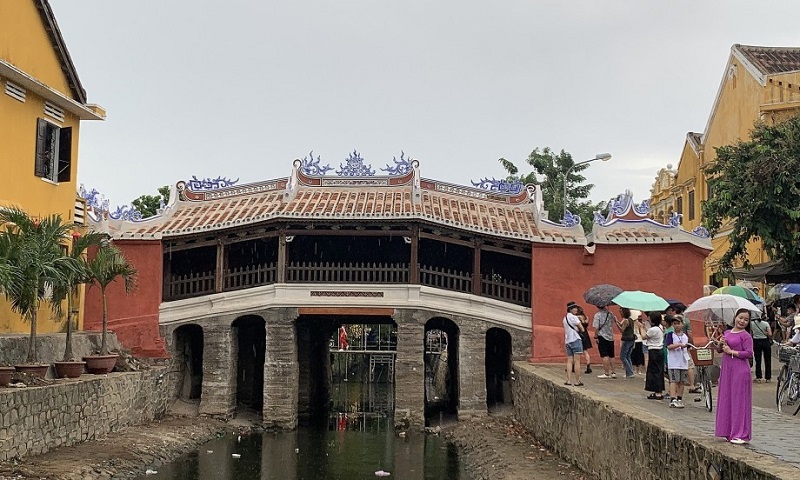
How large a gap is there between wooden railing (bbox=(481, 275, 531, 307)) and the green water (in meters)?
3.86

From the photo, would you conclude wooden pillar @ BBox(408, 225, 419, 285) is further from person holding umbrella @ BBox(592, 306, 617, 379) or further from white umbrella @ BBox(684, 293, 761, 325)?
white umbrella @ BBox(684, 293, 761, 325)

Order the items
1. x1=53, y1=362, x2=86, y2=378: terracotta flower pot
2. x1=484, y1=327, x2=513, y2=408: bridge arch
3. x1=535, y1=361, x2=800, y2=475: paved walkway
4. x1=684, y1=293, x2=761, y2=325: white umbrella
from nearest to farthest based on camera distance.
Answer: x1=535, y1=361, x2=800, y2=475: paved walkway
x1=684, y1=293, x2=761, y2=325: white umbrella
x1=53, y1=362, x2=86, y2=378: terracotta flower pot
x1=484, y1=327, x2=513, y2=408: bridge arch

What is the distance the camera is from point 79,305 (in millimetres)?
20203

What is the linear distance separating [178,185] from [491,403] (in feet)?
31.4

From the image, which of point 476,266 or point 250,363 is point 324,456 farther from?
point 250,363

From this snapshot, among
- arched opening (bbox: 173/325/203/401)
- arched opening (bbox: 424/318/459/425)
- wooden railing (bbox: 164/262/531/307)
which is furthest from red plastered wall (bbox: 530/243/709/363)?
arched opening (bbox: 173/325/203/401)

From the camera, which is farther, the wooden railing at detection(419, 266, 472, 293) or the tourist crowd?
the wooden railing at detection(419, 266, 472, 293)

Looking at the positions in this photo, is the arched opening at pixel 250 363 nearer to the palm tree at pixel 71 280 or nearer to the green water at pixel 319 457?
the green water at pixel 319 457

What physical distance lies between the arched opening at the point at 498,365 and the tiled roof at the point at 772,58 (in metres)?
11.5

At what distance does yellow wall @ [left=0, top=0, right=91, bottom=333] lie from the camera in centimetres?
1633

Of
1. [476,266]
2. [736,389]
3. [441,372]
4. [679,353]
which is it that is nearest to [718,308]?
[679,353]

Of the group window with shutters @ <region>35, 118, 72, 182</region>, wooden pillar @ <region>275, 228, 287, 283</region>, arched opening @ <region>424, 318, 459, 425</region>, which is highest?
window with shutters @ <region>35, 118, 72, 182</region>

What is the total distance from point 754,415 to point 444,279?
1110cm

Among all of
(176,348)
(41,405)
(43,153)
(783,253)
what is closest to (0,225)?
(43,153)
